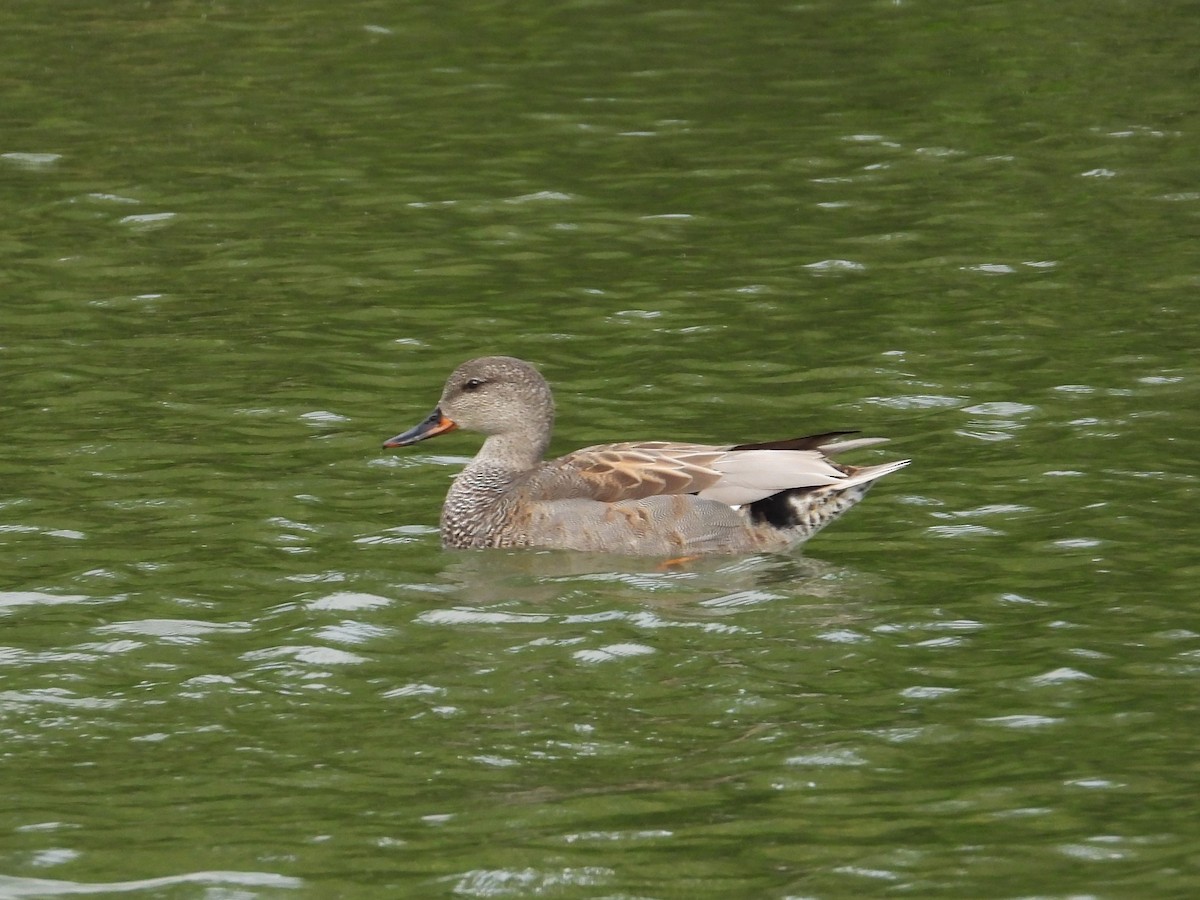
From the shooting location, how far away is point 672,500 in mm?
10203

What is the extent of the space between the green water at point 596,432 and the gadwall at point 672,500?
0.64ft

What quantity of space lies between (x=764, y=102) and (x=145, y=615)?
10.4m

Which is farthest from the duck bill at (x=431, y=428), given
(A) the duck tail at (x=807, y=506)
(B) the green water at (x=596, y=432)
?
(A) the duck tail at (x=807, y=506)

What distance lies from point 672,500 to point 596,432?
1.88 meters

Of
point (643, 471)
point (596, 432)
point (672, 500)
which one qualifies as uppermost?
point (643, 471)

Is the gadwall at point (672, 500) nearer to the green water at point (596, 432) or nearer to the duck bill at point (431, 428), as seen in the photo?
the green water at point (596, 432)

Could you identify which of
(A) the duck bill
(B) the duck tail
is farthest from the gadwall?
(A) the duck bill

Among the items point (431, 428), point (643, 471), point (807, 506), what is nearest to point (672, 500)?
point (643, 471)

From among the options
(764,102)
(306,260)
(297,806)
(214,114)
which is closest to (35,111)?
(214,114)

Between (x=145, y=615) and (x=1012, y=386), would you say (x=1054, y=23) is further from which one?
(x=145, y=615)

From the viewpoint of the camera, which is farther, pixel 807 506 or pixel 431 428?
pixel 431 428

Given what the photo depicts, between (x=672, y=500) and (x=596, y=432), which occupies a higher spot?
(x=672, y=500)

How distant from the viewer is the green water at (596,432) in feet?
23.9

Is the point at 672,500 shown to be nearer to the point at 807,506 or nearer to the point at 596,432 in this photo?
the point at 807,506
